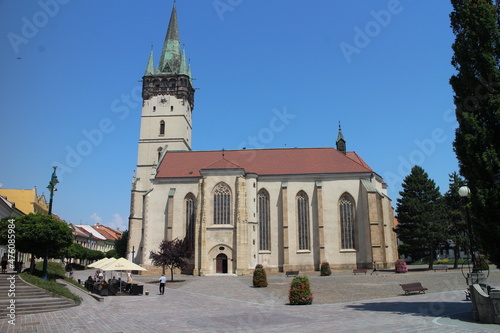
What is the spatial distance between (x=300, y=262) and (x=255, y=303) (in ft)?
83.5

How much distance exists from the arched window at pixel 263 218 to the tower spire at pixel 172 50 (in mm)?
26395

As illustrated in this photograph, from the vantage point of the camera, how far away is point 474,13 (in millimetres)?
14820

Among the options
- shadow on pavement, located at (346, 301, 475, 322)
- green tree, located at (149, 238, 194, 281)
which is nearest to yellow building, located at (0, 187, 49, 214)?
green tree, located at (149, 238, 194, 281)

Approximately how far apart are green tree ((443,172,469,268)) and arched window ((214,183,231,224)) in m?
24.8

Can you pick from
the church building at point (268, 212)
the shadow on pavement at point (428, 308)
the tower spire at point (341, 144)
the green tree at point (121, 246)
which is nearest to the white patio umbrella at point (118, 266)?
the shadow on pavement at point (428, 308)

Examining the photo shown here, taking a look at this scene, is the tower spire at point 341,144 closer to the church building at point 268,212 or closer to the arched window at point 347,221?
the church building at point 268,212


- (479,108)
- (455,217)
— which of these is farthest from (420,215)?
(479,108)

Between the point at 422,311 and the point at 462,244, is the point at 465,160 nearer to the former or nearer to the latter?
the point at 422,311

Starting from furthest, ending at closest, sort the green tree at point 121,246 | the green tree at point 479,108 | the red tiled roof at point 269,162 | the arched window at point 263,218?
the green tree at point 121,246
the red tiled roof at point 269,162
the arched window at point 263,218
the green tree at point 479,108

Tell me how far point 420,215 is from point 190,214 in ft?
87.7

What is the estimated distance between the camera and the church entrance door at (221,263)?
1682 inches

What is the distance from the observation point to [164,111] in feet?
192

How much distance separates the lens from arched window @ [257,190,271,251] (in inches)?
1800

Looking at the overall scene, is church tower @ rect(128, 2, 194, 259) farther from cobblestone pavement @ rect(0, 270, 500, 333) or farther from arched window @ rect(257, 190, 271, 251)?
cobblestone pavement @ rect(0, 270, 500, 333)
